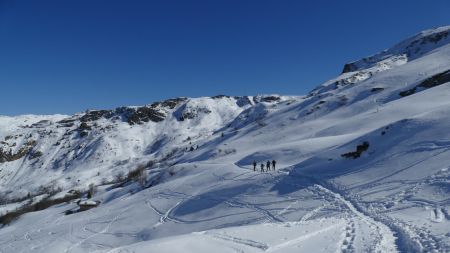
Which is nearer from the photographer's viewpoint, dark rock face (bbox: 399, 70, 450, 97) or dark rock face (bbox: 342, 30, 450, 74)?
dark rock face (bbox: 399, 70, 450, 97)

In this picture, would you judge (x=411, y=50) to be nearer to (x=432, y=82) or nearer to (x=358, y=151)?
(x=432, y=82)

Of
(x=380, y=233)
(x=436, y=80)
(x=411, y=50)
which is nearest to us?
(x=380, y=233)

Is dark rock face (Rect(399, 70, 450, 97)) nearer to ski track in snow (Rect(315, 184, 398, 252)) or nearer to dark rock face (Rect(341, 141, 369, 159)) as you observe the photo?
dark rock face (Rect(341, 141, 369, 159))

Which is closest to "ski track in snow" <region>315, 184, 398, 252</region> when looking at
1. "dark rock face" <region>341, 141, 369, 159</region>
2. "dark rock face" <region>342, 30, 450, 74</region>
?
"dark rock face" <region>341, 141, 369, 159</region>

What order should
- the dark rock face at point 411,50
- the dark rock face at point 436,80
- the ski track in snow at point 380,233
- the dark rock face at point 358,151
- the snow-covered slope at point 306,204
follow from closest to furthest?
the ski track in snow at point 380,233 → the snow-covered slope at point 306,204 → the dark rock face at point 358,151 → the dark rock face at point 436,80 → the dark rock face at point 411,50

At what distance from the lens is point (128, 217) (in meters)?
52.8

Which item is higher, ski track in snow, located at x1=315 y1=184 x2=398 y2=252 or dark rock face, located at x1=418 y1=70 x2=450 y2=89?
dark rock face, located at x1=418 y1=70 x2=450 y2=89

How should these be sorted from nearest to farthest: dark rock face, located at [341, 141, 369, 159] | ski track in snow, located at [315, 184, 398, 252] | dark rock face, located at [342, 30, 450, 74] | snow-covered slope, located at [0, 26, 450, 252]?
ski track in snow, located at [315, 184, 398, 252] < snow-covered slope, located at [0, 26, 450, 252] < dark rock face, located at [341, 141, 369, 159] < dark rock face, located at [342, 30, 450, 74]

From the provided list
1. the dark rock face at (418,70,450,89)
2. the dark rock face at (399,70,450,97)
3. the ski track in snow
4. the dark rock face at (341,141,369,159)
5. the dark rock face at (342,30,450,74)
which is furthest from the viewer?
the dark rock face at (342,30,450,74)

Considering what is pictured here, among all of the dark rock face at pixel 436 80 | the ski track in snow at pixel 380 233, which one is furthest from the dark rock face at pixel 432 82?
the ski track in snow at pixel 380 233

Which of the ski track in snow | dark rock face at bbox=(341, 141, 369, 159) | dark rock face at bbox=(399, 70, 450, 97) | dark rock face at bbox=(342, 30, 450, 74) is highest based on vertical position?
dark rock face at bbox=(342, 30, 450, 74)

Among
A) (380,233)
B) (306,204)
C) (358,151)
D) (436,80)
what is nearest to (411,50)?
(436,80)

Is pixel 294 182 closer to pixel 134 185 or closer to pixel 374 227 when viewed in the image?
pixel 374 227

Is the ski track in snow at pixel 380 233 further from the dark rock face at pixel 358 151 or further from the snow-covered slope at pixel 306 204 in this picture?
the dark rock face at pixel 358 151
